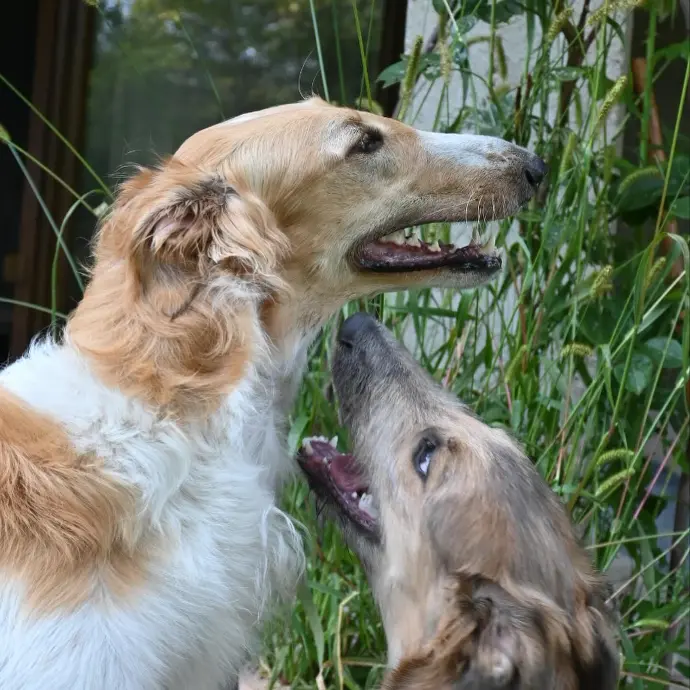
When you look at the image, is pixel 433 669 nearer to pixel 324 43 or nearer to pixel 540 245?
pixel 540 245

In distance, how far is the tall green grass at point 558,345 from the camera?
8.12 ft

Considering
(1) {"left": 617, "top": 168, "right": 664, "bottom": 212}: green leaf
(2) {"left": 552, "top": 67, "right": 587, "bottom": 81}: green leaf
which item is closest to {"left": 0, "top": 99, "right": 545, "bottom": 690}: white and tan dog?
(2) {"left": 552, "top": 67, "right": 587, "bottom": 81}: green leaf

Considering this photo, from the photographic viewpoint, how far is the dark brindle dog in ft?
5.32

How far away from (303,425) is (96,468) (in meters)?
0.81

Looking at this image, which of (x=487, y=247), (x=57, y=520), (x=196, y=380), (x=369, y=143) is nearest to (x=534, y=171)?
(x=487, y=247)

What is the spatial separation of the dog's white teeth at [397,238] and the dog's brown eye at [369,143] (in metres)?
0.21

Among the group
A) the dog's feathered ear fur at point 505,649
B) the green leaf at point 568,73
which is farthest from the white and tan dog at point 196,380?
the green leaf at point 568,73

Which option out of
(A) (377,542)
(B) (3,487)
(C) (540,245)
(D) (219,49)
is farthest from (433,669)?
(D) (219,49)

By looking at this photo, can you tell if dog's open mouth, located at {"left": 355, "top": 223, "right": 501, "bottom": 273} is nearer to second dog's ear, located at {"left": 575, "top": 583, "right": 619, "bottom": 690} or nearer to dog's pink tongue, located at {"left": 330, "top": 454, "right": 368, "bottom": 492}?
dog's pink tongue, located at {"left": 330, "top": 454, "right": 368, "bottom": 492}

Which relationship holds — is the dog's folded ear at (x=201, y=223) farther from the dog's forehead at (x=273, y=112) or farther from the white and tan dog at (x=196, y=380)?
the dog's forehead at (x=273, y=112)

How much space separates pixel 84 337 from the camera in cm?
181

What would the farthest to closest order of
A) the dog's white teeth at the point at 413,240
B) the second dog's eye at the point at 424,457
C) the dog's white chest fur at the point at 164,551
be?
the dog's white teeth at the point at 413,240 < the second dog's eye at the point at 424,457 < the dog's white chest fur at the point at 164,551

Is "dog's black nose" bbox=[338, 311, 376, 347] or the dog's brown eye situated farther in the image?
"dog's black nose" bbox=[338, 311, 376, 347]

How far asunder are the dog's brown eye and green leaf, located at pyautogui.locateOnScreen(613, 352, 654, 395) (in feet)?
3.10
